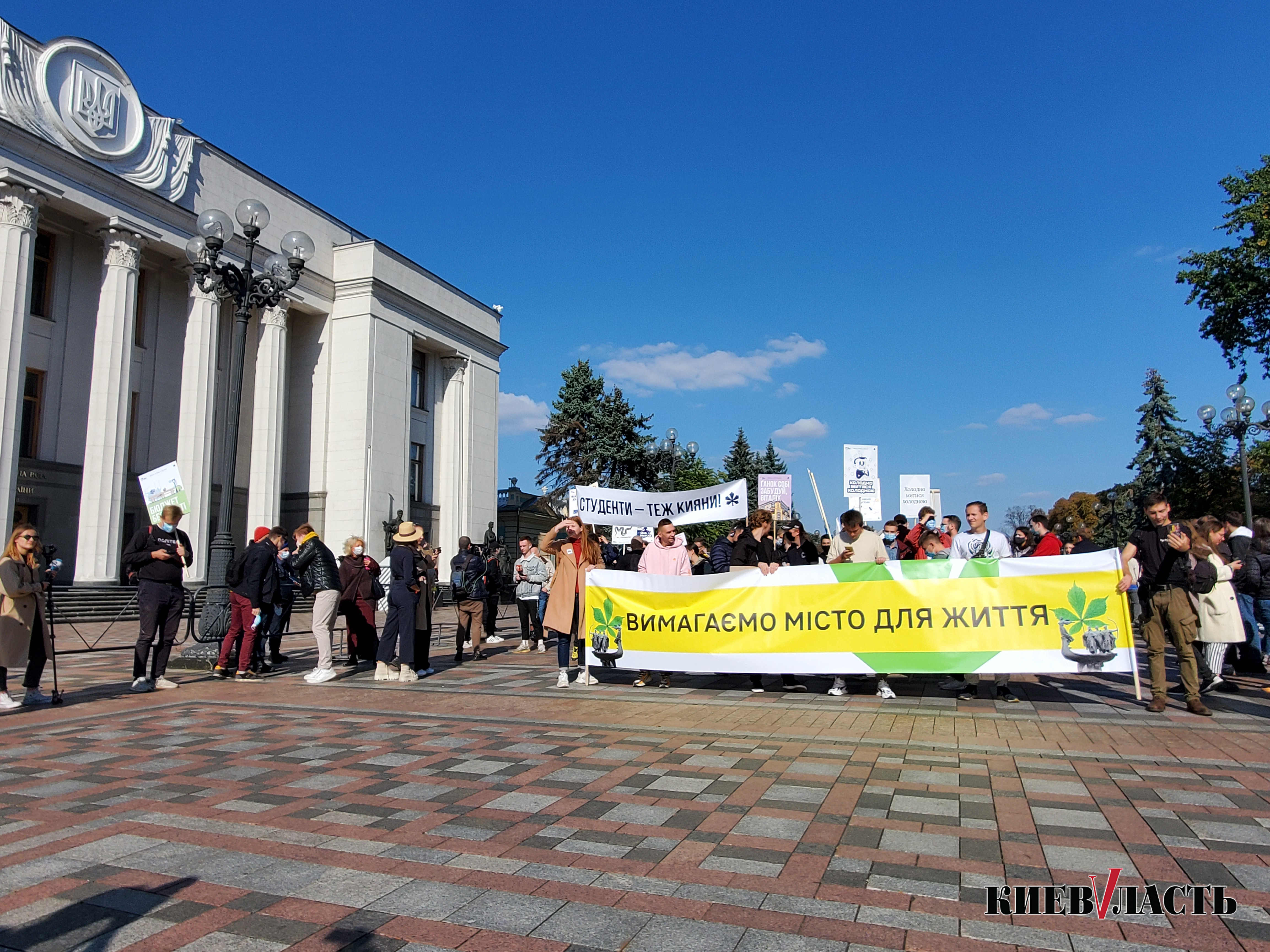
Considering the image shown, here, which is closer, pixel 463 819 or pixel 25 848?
pixel 25 848

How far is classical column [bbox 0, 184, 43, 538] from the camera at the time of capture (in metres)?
22.0

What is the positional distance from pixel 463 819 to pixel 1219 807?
162 inches

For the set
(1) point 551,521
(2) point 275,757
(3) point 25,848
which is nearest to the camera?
(3) point 25,848

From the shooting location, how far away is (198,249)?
12109 millimetres

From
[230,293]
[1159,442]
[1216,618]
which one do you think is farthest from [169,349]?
[1159,442]

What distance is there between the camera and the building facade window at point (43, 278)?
2588 cm

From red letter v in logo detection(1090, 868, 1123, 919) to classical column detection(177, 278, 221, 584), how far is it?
28.1 m

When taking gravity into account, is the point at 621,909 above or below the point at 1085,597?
below

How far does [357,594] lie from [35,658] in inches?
151

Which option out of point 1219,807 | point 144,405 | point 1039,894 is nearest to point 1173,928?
point 1039,894

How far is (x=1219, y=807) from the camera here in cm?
447

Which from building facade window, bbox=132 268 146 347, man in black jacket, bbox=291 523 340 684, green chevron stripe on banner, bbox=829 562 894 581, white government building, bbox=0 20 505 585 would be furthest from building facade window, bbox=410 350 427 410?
green chevron stripe on banner, bbox=829 562 894 581

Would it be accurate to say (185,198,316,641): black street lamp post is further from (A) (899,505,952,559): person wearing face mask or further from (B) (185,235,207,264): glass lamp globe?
(A) (899,505,952,559): person wearing face mask

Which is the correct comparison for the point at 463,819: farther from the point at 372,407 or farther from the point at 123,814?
the point at 372,407
